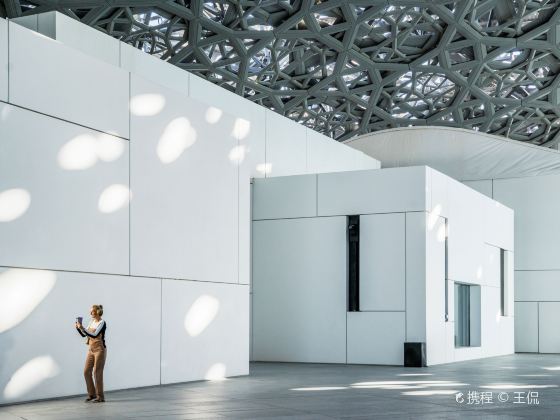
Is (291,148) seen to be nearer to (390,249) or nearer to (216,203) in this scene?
(390,249)

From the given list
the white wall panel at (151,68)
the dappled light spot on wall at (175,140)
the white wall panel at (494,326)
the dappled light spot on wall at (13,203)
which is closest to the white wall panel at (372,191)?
the white wall panel at (151,68)

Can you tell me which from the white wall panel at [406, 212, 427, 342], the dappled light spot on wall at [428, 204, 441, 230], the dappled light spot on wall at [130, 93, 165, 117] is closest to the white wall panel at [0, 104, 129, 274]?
the dappled light spot on wall at [130, 93, 165, 117]

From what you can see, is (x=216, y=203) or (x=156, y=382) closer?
(x=156, y=382)

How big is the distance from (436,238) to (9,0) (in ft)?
92.6

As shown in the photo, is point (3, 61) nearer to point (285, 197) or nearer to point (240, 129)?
point (240, 129)

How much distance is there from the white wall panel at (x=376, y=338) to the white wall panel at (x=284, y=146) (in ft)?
19.5

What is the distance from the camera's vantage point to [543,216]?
30938 mm

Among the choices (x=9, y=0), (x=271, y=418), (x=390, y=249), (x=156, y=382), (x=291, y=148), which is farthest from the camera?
(x=9, y=0)

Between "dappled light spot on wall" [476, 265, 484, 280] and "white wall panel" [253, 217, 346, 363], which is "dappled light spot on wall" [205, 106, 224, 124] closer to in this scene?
"white wall panel" [253, 217, 346, 363]

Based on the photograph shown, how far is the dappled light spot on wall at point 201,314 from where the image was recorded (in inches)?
633

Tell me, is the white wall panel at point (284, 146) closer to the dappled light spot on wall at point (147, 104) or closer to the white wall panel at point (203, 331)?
the white wall panel at point (203, 331)

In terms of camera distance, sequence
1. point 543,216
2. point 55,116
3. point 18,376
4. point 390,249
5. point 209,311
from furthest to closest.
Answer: point 543,216, point 390,249, point 209,311, point 55,116, point 18,376

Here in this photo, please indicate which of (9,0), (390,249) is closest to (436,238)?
(390,249)

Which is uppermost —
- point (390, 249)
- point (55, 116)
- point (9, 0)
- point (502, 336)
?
point (9, 0)
